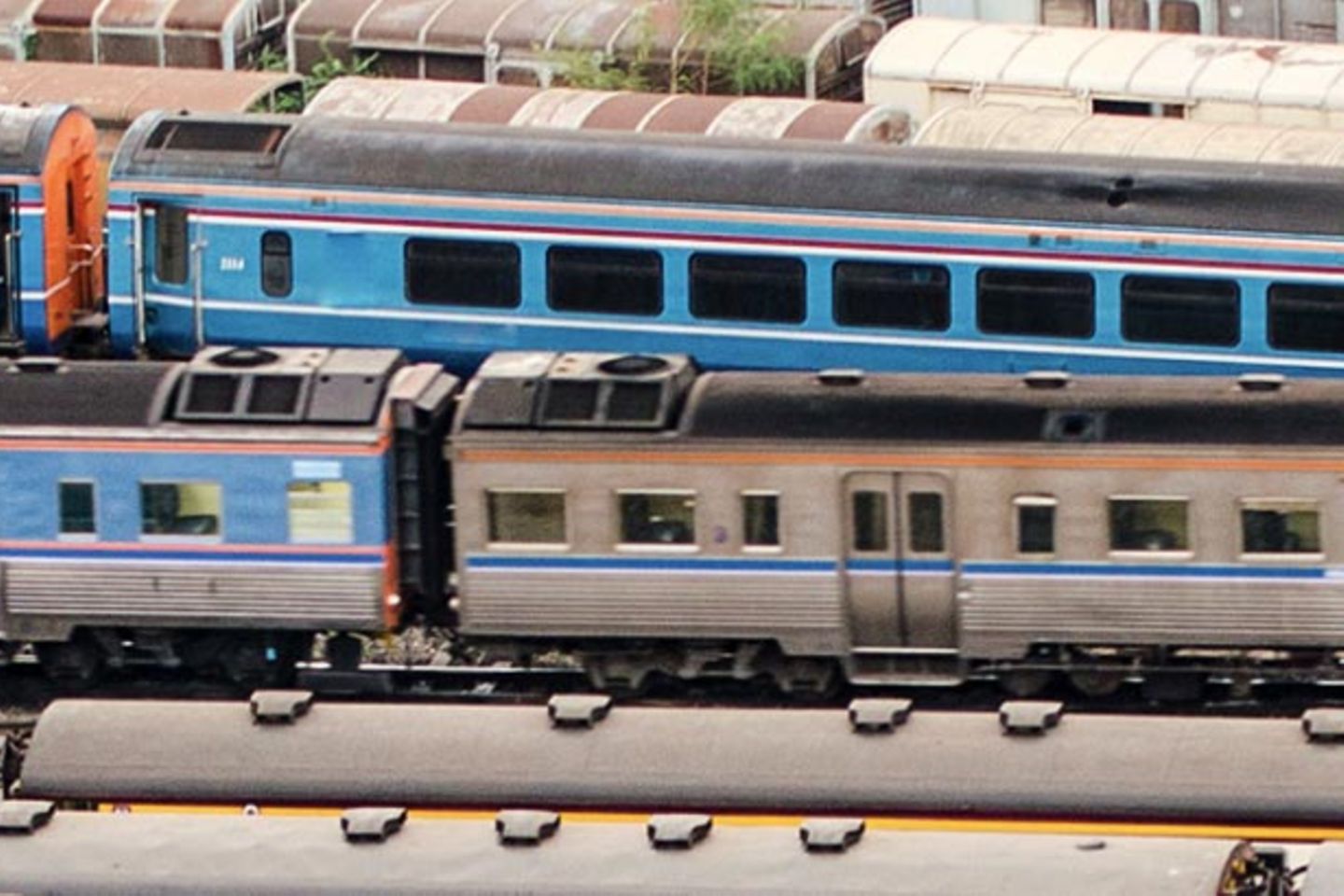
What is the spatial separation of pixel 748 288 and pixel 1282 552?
26.1ft

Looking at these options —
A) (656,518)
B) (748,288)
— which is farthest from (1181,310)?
(656,518)

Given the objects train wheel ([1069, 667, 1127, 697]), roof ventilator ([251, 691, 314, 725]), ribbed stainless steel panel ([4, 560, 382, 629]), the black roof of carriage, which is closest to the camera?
roof ventilator ([251, 691, 314, 725])

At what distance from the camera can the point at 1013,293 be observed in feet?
136

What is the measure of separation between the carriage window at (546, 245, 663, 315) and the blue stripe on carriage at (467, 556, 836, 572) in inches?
228

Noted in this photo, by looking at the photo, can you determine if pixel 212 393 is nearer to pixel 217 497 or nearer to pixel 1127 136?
pixel 217 497

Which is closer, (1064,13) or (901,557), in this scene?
(901,557)

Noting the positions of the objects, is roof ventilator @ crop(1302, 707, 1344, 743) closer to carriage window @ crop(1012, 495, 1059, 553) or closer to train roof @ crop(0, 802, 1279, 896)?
train roof @ crop(0, 802, 1279, 896)

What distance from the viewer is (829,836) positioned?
85.6 ft

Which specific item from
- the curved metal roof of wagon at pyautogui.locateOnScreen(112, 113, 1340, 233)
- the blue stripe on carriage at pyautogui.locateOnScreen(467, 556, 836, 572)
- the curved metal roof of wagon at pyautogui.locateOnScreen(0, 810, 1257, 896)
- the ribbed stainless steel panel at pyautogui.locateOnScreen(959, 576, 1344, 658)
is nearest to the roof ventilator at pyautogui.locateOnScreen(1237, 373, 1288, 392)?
the ribbed stainless steel panel at pyautogui.locateOnScreen(959, 576, 1344, 658)

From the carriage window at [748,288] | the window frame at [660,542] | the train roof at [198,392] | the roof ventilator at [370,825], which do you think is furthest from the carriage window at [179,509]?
the roof ventilator at [370,825]

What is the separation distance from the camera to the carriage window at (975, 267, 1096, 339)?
41375mm

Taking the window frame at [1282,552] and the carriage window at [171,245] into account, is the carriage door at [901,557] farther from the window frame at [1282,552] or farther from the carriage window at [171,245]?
the carriage window at [171,245]

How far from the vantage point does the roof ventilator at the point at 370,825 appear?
87.9ft

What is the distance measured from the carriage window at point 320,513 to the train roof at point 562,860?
1009cm
